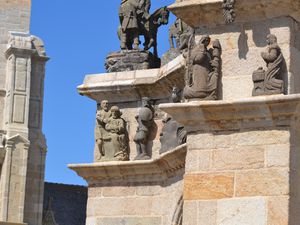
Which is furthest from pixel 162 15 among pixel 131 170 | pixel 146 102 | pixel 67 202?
pixel 67 202

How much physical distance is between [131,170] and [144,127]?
55 cm

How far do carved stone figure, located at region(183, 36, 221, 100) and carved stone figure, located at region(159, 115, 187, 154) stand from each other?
248 centimetres

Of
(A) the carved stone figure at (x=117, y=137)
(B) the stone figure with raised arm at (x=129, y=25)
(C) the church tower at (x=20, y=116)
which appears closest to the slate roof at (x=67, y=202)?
(C) the church tower at (x=20, y=116)

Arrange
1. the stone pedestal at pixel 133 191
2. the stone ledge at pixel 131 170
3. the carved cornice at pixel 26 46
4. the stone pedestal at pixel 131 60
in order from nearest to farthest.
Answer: the stone ledge at pixel 131 170 → the stone pedestal at pixel 133 191 → the stone pedestal at pixel 131 60 → the carved cornice at pixel 26 46

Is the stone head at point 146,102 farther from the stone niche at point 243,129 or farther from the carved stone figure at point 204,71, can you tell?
the carved stone figure at point 204,71

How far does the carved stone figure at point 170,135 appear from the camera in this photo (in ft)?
46.5

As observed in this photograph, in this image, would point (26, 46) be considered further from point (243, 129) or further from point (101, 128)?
point (243, 129)

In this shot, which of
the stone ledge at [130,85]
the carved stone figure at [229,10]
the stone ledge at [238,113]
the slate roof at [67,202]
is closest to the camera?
the stone ledge at [238,113]

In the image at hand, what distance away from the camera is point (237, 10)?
1152 cm

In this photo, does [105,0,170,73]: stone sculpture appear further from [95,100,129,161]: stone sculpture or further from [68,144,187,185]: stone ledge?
[68,144,187,185]: stone ledge

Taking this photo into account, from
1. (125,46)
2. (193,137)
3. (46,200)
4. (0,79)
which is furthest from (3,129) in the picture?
(193,137)

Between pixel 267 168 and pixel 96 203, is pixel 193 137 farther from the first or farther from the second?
pixel 96 203

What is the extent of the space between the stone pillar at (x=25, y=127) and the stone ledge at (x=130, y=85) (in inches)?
922

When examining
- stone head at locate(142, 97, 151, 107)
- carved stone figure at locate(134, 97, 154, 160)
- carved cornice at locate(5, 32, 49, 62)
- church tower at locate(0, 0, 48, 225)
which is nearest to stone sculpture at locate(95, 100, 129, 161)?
carved stone figure at locate(134, 97, 154, 160)
